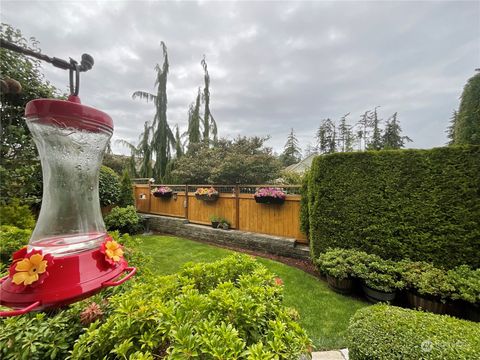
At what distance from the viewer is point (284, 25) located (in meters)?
3.48

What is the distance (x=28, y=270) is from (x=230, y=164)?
Answer: 23.7ft

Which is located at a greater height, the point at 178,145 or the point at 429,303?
the point at 178,145

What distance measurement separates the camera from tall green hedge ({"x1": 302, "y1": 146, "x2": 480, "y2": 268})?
10.2ft

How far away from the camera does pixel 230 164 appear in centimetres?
781

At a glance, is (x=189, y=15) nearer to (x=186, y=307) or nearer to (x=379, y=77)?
(x=186, y=307)

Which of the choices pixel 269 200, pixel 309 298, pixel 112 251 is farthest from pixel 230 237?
pixel 112 251

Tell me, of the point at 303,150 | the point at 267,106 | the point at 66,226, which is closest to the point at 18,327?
the point at 66,226

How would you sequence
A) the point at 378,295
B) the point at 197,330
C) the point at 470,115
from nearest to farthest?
the point at 197,330, the point at 378,295, the point at 470,115

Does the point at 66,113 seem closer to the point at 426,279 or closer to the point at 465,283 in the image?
the point at 426,279

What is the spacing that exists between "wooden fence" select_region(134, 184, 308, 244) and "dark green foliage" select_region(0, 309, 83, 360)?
15.7 feet

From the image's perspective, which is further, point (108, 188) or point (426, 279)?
point (108, 188)

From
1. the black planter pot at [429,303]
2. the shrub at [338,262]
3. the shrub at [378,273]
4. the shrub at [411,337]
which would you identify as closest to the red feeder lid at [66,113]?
the shrub at [411,337]

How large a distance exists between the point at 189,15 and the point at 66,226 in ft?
12.5

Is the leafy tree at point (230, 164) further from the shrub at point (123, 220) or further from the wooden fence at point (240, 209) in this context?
the shrub at point (123, 220)
